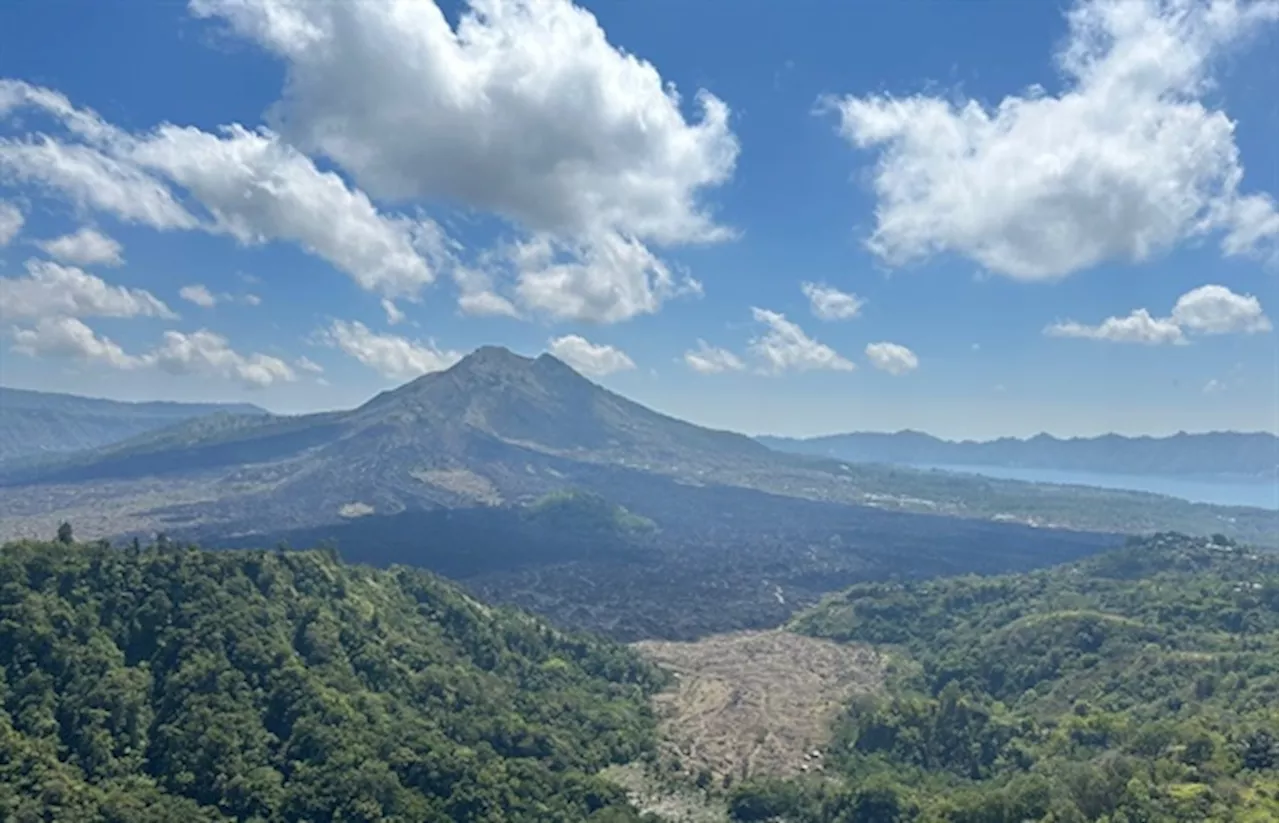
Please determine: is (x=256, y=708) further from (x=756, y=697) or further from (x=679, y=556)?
(x=679, y=556)

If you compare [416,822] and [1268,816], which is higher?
[1268,816]

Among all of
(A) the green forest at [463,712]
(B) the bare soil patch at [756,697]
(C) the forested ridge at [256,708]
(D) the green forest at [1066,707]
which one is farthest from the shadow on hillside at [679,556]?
(C) the forested ridge at [256,708]

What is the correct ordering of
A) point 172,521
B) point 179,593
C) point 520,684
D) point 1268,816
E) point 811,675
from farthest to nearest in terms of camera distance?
point 172,521 → point 811,675 → point 520,684 → point 179,593 → point 1268,816

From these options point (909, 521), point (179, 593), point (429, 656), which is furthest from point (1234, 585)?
point (909, 521)

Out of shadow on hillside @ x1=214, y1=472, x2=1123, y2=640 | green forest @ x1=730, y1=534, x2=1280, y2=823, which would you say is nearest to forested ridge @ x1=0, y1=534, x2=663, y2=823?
green forest @ x1=730, y1=534, x2=1280, y2=823

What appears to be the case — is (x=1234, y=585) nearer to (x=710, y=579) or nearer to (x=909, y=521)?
(x=710, y=579)

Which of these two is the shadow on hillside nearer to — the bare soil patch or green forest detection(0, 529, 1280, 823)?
the bare soil patch
